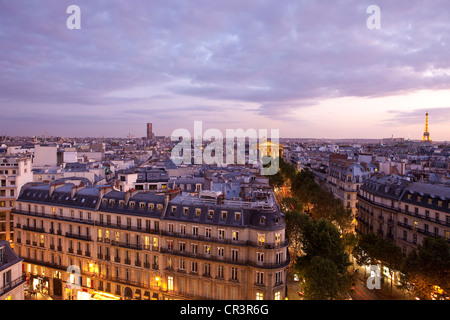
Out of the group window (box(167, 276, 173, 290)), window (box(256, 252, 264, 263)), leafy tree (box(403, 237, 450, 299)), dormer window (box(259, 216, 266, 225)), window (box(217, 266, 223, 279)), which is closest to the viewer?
leafy tree (box(403, 237, 450, 299))

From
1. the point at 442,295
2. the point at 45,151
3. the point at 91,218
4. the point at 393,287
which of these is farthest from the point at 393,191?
the point at 45,151

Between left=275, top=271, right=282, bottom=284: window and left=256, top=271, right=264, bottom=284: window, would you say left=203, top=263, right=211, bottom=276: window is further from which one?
left=275, top=271, right=282, bottom=284: window

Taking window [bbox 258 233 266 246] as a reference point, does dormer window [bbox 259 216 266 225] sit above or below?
above

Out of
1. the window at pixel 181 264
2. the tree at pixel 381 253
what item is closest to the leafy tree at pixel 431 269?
the tree at pixel 381 253

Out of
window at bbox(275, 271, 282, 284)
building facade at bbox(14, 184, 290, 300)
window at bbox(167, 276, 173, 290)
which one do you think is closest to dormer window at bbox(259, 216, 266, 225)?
building facade at bbox(14, 184, 290, 300)

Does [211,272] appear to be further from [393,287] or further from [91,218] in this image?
[393,287]

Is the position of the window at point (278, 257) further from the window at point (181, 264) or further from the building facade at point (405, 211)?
the building facade at point (405, 211)
